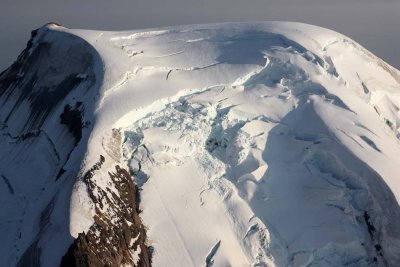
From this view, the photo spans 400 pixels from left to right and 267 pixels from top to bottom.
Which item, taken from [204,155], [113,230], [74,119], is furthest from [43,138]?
[113,230]

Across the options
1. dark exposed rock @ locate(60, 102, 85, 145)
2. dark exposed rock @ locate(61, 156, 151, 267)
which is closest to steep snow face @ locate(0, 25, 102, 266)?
dark exposed rock @ locate(60, 102, 85, 145)

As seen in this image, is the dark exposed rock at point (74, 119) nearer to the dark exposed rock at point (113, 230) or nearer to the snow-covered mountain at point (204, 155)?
the snow-covered mountain at point (204, 155)

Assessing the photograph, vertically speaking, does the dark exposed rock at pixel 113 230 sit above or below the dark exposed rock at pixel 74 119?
below

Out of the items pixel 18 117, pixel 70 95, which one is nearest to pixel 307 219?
pixel 70 95

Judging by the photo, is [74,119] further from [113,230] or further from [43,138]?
[113,230]

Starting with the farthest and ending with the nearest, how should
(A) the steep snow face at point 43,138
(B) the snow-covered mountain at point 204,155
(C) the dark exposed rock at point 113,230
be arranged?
(B) the snow-covered mountain at point 204,155, (A) the steep snow face at point 43,138, (C) the dark exposed rock at point 113,230

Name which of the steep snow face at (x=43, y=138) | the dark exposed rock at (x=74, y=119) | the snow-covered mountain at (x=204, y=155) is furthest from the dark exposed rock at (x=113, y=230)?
the dark exposed rock at (x=74, y=119)
